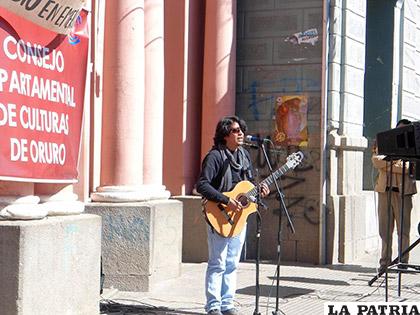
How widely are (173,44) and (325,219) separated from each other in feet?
10.8

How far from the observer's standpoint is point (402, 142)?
25.7 ft

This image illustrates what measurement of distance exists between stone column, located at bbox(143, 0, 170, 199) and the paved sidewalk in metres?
1.28

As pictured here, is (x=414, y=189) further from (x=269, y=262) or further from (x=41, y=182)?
(x=41, y=182)

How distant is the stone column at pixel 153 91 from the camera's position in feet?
32.3

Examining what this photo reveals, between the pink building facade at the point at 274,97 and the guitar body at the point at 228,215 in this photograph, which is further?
the pink building facade at the point at 274,97

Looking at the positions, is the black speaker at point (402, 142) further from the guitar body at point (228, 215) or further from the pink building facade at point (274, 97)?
the pink building facade at point (274, 97)

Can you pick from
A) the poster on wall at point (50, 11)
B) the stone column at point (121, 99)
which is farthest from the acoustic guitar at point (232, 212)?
the poster on wall at point (50, 11)

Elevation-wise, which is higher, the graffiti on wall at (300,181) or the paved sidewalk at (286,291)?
the graffiti on wall at (300,181)

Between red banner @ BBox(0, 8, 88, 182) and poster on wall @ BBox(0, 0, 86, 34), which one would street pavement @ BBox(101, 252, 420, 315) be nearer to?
red banner @ BBox(0, 8, 88, 182)

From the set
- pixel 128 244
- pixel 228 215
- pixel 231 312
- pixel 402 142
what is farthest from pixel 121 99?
pixel 402 142

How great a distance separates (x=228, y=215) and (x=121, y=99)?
2.28m

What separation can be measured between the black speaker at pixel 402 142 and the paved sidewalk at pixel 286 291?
47.1 inches

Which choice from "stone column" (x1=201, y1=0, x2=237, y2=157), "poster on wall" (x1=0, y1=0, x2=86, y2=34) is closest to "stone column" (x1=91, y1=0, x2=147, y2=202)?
"poster on wall" (x1=0, y1=0, x2=86, y2=34)

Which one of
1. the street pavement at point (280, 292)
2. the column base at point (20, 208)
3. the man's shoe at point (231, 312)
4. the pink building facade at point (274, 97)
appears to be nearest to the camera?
the column base at point (20, 208)
